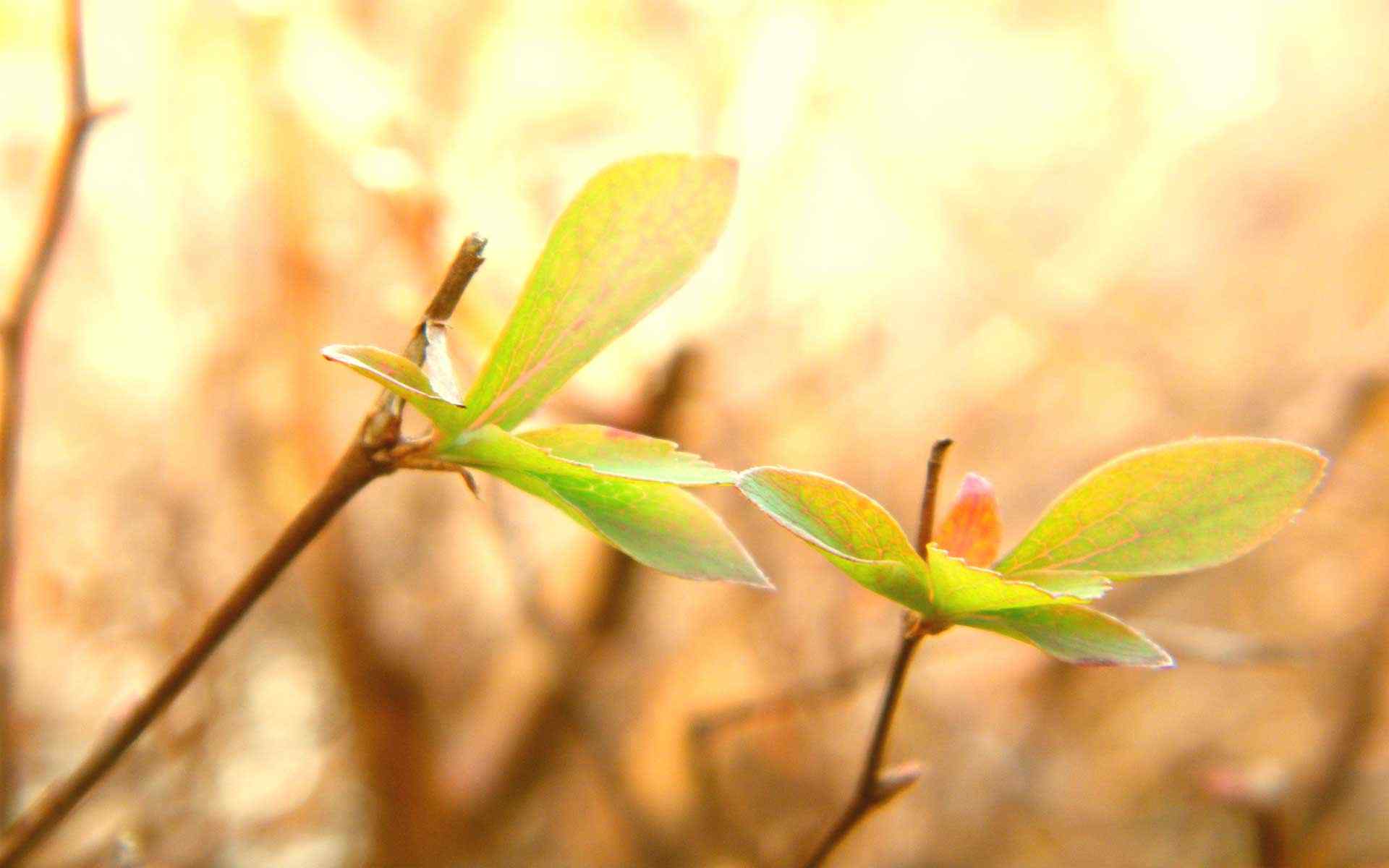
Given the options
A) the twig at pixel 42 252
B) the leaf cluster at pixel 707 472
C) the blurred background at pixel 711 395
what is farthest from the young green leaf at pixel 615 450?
the blurred background at pixel 711 395

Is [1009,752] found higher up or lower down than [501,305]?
lower down

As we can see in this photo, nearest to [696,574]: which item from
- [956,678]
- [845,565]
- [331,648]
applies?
[845,565]

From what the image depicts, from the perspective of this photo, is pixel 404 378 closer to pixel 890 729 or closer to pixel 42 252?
pixel 890 729

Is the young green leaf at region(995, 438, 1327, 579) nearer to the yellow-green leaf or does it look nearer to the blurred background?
the yellow-green leaf

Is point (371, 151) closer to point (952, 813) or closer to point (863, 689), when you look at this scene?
point (863, 689)

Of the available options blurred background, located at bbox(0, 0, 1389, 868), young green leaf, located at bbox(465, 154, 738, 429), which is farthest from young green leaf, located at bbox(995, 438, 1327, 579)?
blurred background, located at bbox(0, 0, 1389, 868)

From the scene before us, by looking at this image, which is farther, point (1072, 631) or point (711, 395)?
point (711, 395)

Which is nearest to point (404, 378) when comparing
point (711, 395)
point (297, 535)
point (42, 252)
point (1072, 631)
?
point (297, 535)
